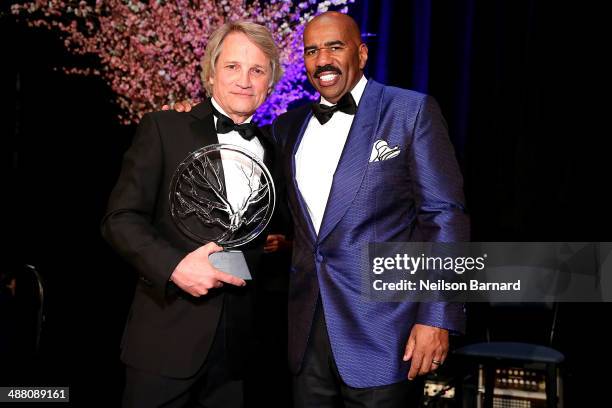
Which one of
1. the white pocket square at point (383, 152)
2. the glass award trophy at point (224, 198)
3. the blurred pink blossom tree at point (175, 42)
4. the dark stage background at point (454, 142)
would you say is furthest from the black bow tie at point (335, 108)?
the dark stage background at point (454, 142)

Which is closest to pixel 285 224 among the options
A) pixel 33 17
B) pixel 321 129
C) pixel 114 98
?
pixel 321 129

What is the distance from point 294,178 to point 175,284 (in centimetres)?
50

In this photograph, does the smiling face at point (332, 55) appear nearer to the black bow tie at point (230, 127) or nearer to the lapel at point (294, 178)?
the lapel at point (294, 178)

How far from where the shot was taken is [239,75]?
188 cm

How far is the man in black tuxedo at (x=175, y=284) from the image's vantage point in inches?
63.2

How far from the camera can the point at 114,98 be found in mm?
5336

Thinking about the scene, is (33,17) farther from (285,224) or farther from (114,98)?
(285,224)

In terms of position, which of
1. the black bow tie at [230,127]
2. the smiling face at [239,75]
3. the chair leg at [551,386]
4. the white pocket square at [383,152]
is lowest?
the chair leg at [551,386]

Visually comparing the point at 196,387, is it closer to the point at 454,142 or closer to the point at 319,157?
the point at 319,157

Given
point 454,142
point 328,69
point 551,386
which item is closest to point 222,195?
point 328,69

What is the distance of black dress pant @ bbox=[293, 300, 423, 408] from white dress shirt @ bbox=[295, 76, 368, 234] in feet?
1.03

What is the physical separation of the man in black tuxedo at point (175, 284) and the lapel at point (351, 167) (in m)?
0.26

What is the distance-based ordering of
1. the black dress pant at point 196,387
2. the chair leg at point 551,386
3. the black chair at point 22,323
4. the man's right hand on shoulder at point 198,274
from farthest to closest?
the chair leg at point 551,386, the black chair at point 22,323, the black dress pant at point 196,387, the man's right hand on shoulder at point 198,274

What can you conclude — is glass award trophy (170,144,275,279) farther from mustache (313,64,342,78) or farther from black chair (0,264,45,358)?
black chair (0,264,45,358)
